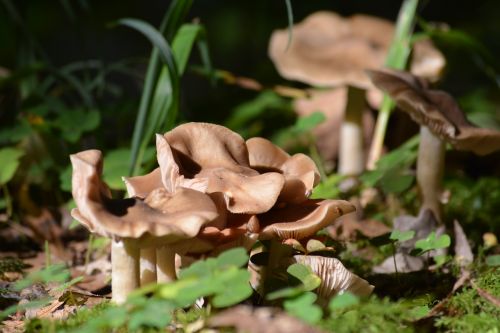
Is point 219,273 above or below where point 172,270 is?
above

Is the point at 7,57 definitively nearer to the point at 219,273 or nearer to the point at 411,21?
the point at 411,21

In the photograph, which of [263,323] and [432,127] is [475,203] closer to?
[432,127]

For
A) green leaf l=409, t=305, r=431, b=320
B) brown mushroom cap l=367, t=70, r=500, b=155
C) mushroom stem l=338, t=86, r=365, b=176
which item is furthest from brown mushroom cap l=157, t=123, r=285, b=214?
mushroom stem l=338, t=86, r=365, b=176

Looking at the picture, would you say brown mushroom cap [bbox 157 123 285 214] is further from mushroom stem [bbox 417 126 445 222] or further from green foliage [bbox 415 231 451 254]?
mushroom stem [bbox 417 126 445 222]

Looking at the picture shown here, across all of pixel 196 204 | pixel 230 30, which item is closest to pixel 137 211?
pixel 196 204

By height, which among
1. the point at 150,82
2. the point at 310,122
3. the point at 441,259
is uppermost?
the point at 150,82

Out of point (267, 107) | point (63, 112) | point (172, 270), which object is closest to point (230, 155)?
point (172, 270)

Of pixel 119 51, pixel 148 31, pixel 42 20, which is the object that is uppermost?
pixel 148 31

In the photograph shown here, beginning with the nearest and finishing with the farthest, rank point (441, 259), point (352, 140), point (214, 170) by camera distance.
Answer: point (214, 170) < point (441, 259) < point (352, 140)
